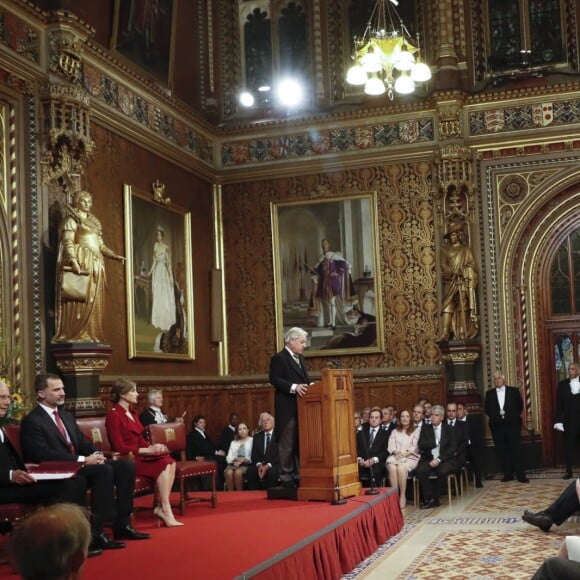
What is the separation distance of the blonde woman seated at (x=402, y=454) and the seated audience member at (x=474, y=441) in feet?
2.38

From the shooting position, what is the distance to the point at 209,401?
14.7 m

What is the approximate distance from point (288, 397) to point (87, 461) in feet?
7.46

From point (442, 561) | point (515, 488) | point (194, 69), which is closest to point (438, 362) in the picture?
point (515, 488)

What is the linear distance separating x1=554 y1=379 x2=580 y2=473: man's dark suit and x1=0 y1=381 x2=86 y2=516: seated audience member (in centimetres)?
869

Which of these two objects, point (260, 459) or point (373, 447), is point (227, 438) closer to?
point (260, 459)

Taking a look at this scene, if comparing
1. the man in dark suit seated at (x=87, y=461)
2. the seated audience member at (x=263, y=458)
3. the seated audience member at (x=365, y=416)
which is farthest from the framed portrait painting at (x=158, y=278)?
the man in dark suit seated at (x=87, y=461)

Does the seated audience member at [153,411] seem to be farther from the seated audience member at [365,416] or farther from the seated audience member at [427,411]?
the seated audience member at [427,411]

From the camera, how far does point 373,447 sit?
473 inches

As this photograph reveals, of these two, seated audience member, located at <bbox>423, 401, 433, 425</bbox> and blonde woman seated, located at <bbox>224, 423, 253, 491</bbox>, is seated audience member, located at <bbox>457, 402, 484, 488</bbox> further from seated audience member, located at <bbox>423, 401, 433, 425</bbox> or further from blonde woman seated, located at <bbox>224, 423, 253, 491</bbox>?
blonde woman seated, located at <bbox>224, 423, 253, 491</bbox>

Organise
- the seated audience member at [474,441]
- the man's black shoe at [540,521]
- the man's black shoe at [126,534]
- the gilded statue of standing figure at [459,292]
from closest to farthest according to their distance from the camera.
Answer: the man's black shoe at [126,534]
the man's black shoe at [540,521]
the seated audience member at [474,441]
the gilded statue of standing figure at [459,292]

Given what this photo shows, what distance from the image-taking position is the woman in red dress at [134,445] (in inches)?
311

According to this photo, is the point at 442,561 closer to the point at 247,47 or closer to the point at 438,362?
the point at 438,362

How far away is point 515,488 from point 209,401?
484cm

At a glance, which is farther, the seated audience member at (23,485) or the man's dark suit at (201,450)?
the man's dark suit at (201,450)
